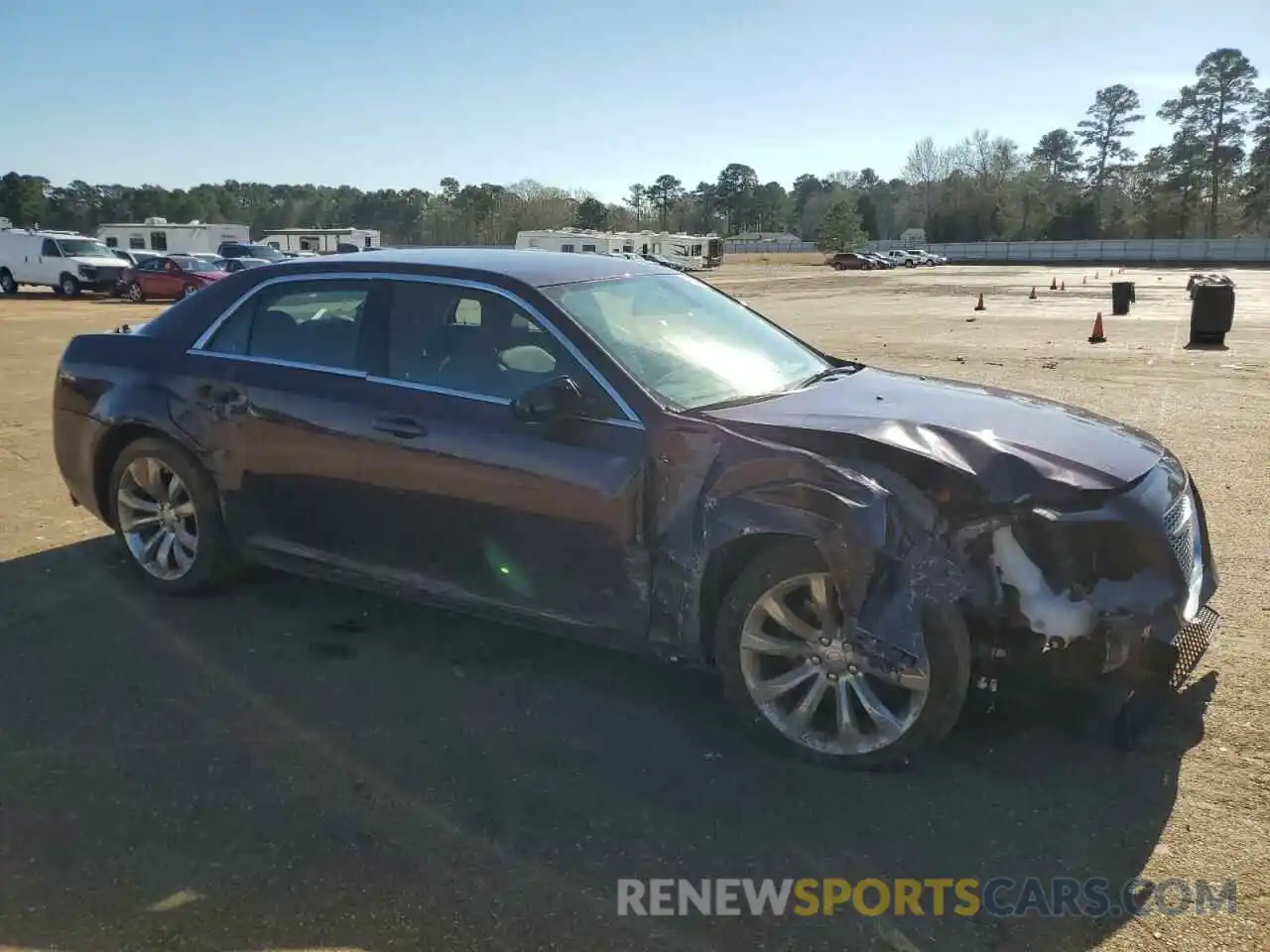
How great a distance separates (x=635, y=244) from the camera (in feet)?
261

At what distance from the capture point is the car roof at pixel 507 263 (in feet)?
15.0

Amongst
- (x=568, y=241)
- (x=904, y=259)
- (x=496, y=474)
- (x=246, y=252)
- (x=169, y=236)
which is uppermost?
(x=568, y=241)

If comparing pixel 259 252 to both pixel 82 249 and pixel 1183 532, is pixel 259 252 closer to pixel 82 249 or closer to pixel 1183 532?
pixel 82 249

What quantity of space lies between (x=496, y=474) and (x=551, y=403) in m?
0.42

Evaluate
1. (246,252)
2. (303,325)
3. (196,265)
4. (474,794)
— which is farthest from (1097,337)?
(246,252)

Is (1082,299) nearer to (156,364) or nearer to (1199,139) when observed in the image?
(156,364)

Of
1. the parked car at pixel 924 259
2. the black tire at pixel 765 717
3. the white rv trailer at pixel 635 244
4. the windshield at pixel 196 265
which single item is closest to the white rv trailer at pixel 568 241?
the white rv trailer at pixel 635 244

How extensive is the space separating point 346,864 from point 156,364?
→ 3.17 meters

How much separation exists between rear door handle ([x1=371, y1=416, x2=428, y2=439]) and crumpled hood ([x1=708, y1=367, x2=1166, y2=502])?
1.27 metres

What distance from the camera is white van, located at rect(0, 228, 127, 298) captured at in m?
34.2

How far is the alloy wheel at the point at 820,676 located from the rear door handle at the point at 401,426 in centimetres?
163

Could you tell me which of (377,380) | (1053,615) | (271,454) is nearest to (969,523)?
(1053,615)

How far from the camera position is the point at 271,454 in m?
4.84

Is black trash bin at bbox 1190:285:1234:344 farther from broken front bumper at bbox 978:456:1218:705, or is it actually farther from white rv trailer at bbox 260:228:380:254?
white rv trailer at bbox 260:228:380:254
